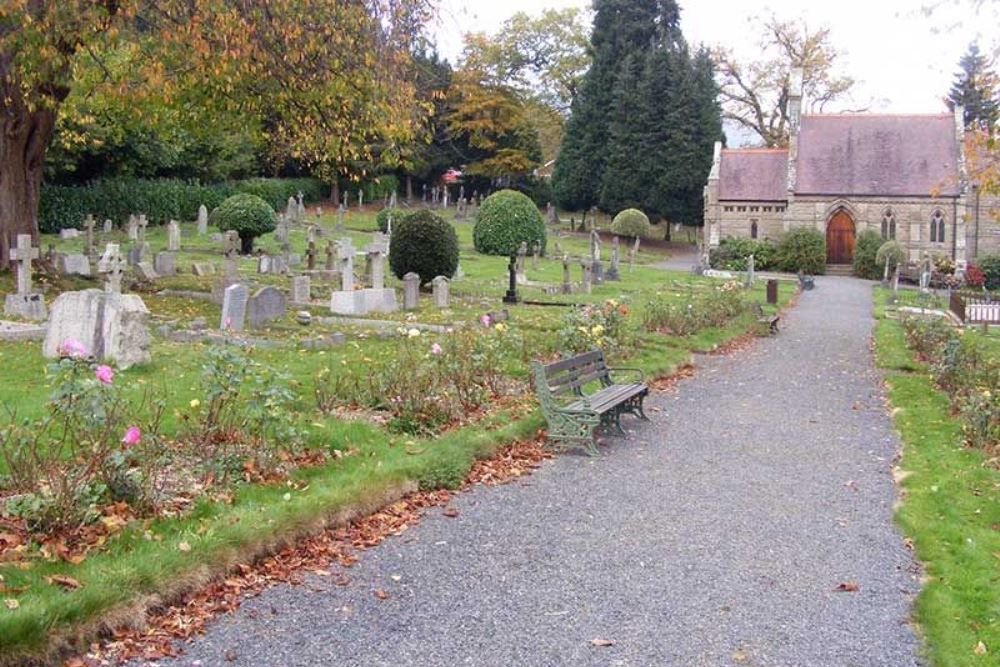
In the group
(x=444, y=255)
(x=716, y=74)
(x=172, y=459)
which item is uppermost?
(x=716, y=74)

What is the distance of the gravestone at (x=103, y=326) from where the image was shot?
1084 cm

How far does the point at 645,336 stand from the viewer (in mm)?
17391

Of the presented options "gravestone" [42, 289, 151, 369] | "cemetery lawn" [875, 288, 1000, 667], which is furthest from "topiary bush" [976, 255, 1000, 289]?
"gravestone" [42, 289, 151, 369]

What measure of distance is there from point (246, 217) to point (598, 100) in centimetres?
3228

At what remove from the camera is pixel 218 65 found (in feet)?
44.5

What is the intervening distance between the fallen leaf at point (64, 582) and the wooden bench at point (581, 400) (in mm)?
5144

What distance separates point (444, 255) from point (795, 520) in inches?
644

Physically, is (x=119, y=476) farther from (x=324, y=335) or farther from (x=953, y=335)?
(x=953, y=335)

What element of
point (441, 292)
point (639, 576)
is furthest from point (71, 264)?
point (639, 576)

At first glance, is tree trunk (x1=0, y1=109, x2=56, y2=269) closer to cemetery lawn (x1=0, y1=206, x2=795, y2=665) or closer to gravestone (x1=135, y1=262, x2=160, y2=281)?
cemetery lawn (x1=0, y1=206, x2=795, y2=665)

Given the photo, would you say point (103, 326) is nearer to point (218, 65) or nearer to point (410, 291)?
point (218, 65)

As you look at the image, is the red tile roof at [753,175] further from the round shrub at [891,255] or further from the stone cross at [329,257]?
the stone cross at [329,257]

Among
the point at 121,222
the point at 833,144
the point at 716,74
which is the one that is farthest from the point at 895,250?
the point at 121,222

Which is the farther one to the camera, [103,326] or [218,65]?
[218,65]
